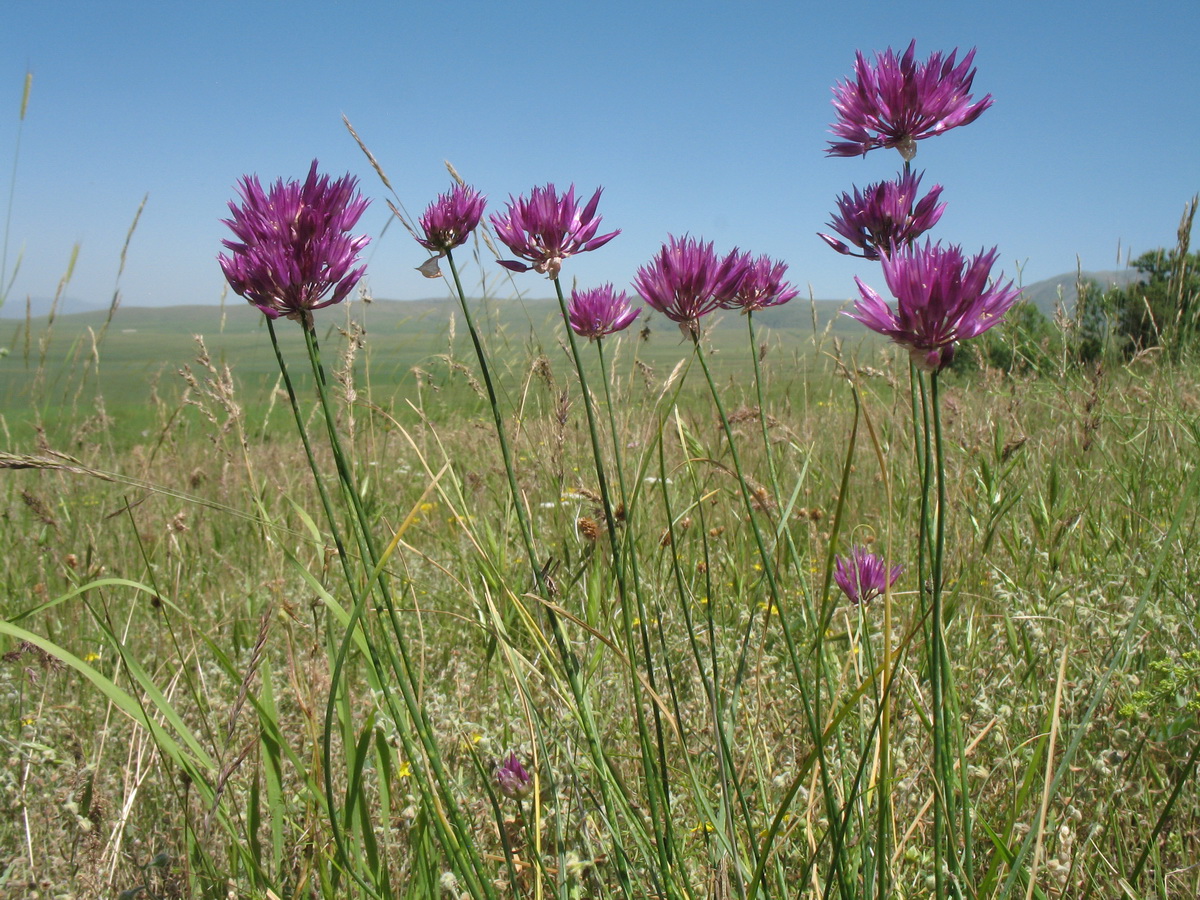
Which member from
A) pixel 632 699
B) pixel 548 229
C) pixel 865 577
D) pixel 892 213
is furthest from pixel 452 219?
pixel 632 699

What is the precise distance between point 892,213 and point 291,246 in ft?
2.95

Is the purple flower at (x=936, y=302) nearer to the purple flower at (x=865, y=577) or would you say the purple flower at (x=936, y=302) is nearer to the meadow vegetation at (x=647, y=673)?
the meadow vegetation at (x=647, y=673)

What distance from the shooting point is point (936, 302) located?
82cm

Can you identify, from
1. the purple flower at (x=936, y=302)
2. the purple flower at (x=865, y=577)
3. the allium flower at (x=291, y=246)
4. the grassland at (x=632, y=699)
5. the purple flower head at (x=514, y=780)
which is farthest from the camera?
the purple flower at (x=865, y=577)

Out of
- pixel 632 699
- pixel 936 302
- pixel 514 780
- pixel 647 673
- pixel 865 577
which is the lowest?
pixel 632 699

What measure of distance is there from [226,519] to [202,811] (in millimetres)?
2457

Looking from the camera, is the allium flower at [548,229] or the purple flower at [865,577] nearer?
the allium flower at [548,229]

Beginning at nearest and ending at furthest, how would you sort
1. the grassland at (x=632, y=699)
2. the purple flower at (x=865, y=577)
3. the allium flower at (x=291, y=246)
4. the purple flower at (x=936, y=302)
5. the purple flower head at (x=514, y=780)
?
1. the purple flower at (x=936, y=302)
2. the allium flower at (x=291, y=246)
3. the grassland at (x=632, y=699)
4. the purple flower head at (x=514, y=780)
5. the purple flower at (x=865, y=577)

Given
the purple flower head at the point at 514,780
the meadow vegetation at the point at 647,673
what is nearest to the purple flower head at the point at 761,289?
the meadow vegetation at the point at 647,673

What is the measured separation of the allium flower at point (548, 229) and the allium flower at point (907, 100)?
438 mm

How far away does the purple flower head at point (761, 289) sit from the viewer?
1.36 metres

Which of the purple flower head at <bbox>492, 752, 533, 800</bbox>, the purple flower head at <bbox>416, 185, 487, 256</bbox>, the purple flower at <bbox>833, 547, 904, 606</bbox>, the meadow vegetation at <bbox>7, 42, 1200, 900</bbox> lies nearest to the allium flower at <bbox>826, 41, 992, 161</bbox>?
the meadow vegetation at <bbox>7, 42, 1200, 900</bbox>

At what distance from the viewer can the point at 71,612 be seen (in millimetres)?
2643

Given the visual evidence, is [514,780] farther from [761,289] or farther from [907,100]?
[907,100]
